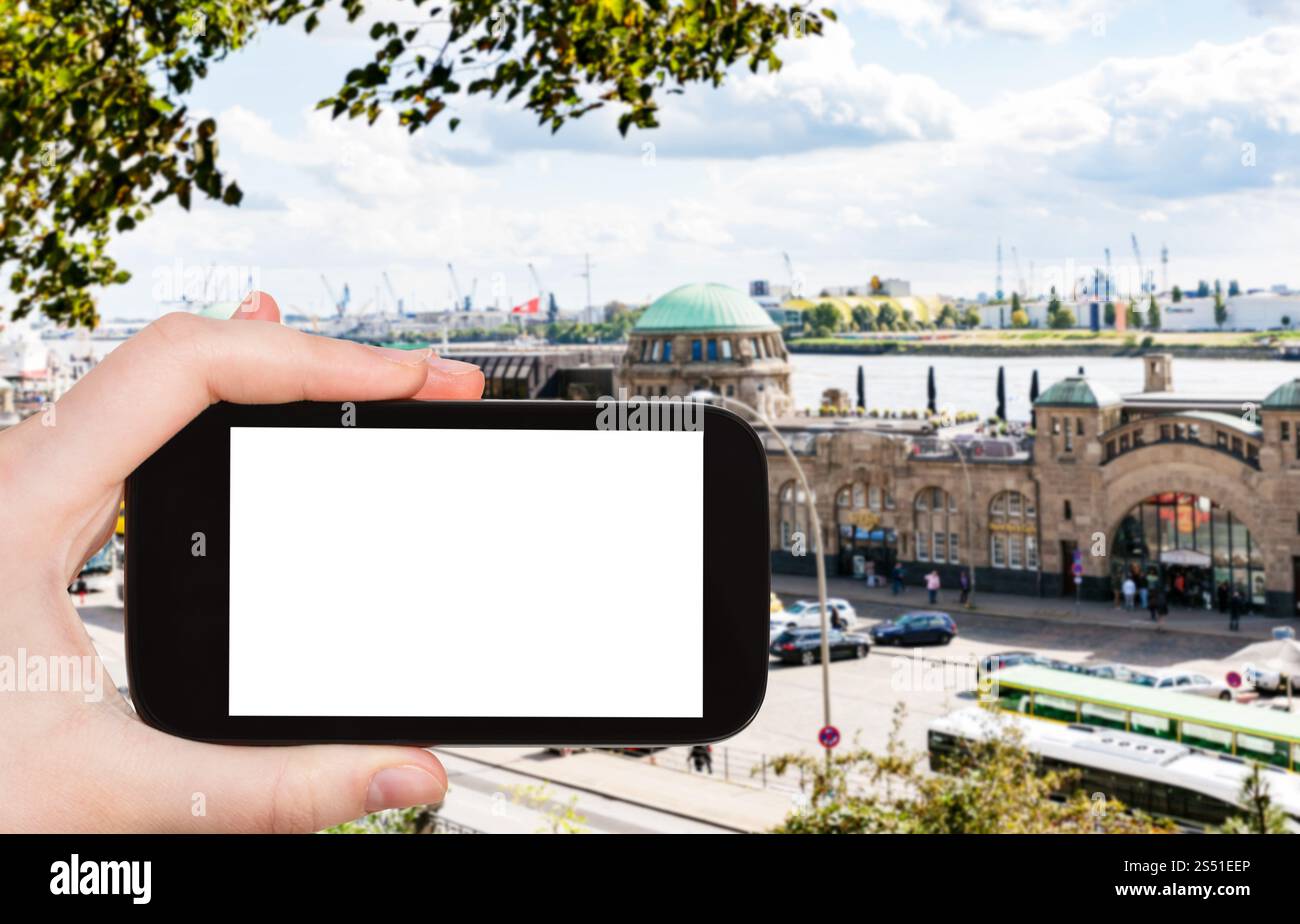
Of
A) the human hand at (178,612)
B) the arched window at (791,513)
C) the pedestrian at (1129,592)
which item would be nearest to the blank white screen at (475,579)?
the human hand at (178,612)

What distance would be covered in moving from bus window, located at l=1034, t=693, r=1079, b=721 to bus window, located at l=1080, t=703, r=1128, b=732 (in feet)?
1.74

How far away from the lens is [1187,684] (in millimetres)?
52750

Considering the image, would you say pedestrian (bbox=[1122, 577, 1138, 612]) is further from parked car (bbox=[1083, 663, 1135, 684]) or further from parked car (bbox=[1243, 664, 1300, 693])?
parked car (bbox=[1083, 663, 1135, 684])

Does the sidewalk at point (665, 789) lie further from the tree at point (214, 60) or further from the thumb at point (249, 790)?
the thumb at point (249, 790)

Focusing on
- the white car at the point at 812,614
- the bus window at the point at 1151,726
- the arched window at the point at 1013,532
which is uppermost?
the arched window at the point at 1013,532

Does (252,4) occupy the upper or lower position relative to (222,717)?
upper

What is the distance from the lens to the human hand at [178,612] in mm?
2268

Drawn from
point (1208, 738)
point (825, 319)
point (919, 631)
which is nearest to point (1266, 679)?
point (1208, 738)

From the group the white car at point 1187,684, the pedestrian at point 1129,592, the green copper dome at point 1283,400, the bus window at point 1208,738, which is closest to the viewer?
the bus window at point 1208,738

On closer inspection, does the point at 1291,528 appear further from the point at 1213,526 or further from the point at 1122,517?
the point at 1122,517

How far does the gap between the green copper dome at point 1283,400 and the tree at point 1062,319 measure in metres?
102
